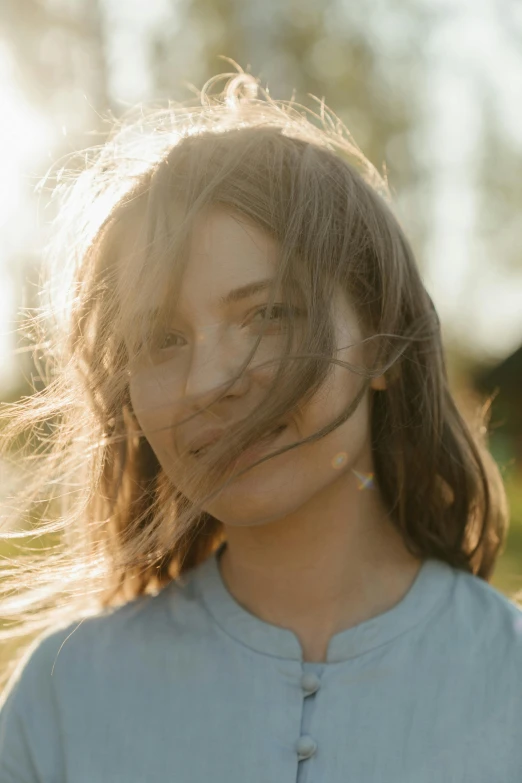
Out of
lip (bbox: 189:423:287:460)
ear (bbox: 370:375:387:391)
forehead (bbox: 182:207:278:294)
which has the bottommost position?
ear (bbox: 370:375:387:391)

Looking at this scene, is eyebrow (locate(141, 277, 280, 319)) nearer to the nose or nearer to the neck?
the nose

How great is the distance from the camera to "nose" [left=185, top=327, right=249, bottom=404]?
4.69ft

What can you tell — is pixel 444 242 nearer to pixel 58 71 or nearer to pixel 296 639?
pixel 58 71

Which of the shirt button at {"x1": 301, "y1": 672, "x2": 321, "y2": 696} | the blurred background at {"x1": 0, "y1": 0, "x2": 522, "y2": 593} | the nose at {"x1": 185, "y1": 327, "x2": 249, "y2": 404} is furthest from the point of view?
the blurred background at {"x1": 0, "y1": 0, "x2": 522, "y2": 593}

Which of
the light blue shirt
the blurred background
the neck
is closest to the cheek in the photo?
the neck

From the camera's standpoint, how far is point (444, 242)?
27.7 ft

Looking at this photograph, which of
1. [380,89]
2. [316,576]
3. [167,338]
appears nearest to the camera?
[167,338]

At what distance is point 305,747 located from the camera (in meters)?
1.48

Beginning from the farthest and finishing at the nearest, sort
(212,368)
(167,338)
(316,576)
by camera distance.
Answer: (316,576)
(167,338)
(212,368)

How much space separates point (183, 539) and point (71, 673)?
346 mm

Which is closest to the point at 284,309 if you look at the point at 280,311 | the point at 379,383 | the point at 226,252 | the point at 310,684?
the point at 280,311

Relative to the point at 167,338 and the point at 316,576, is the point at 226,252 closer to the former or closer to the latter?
the point at 167,338

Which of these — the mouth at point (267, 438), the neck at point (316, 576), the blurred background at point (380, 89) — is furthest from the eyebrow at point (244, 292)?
the blurred background at point (380, 89)

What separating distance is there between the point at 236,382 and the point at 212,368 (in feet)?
0.15
